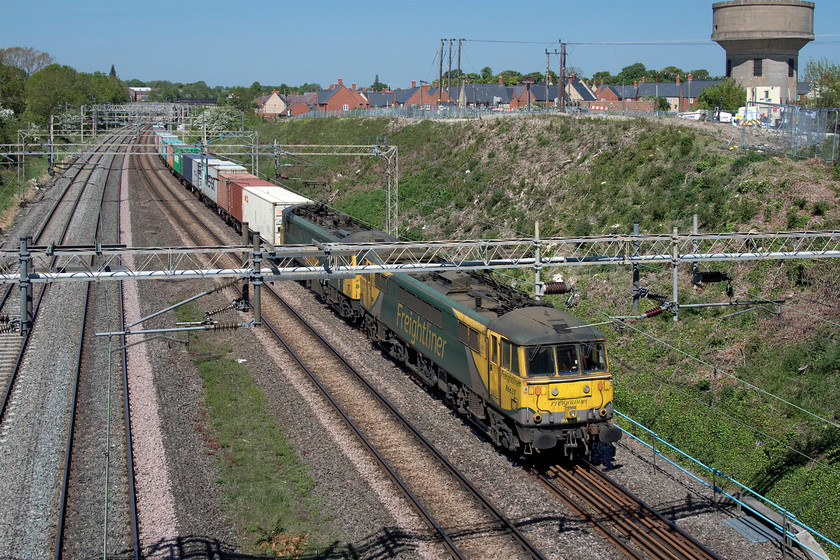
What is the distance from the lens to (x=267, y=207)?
117 ft

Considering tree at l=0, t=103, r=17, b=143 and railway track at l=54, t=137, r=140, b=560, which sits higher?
tree at l=0, t=103, r=17, b=143

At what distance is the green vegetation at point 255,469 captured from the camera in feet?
45.8

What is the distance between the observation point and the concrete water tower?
50.5 meters

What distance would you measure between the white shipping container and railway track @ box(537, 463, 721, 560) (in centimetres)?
2075

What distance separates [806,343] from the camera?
20.1 meters

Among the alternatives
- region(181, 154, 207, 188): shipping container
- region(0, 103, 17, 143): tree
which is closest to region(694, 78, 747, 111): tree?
region(181, 154, 207, 188): shipping container

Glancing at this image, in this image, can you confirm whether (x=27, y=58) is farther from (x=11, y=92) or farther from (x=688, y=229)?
(x=688, y=229)

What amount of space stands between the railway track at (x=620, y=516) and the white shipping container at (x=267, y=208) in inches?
817

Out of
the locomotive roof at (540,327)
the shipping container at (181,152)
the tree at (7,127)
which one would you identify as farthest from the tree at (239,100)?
the locomotive roof at (540,327)

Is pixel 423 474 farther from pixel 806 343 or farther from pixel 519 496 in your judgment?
pixel 806 343

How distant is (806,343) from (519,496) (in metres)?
9.75

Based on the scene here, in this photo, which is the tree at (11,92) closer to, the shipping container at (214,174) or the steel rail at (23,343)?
the steel rail at (23,343)

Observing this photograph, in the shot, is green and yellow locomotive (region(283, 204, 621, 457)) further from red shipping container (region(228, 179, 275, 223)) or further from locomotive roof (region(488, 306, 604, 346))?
red shipping container (region(228, 179, 275, 223))

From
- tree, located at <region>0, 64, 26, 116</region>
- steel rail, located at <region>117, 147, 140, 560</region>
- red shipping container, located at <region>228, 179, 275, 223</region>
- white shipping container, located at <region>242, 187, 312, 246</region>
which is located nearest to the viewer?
steel rail, located at <region>117, 147, 140, 560</region>
